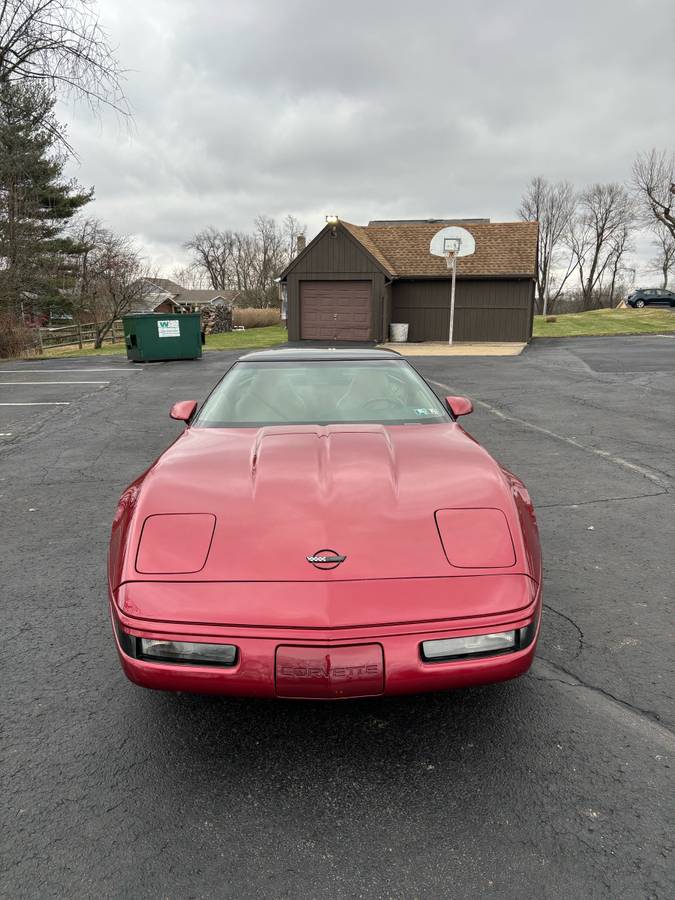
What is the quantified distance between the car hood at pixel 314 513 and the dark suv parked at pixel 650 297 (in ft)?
163

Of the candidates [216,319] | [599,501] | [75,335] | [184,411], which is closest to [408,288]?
[216,319]

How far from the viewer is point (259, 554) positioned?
223 cm

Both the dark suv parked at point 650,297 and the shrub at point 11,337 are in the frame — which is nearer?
the shrub at point 11,337

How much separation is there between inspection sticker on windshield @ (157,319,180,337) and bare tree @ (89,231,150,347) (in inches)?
570

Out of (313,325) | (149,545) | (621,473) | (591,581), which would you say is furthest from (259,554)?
(313,325)

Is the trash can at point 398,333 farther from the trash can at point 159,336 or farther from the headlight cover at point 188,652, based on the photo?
the headlight cover at point 188,652

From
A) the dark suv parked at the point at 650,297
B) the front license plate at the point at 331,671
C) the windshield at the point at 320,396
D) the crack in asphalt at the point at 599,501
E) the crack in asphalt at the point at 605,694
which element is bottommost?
the crack in asphalt at the point at 605,694

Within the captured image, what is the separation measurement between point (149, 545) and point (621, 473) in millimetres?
5155

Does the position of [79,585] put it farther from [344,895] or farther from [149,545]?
[344,895]

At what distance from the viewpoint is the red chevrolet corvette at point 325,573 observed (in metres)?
2.02

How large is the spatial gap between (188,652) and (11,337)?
23.3m

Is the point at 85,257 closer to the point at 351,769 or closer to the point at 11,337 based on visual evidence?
the point at 11,337

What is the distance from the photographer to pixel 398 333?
2558 centimetres

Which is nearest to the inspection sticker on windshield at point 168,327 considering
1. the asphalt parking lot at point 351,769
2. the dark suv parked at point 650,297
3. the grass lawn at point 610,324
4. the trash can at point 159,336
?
the trash can at point 159,336
